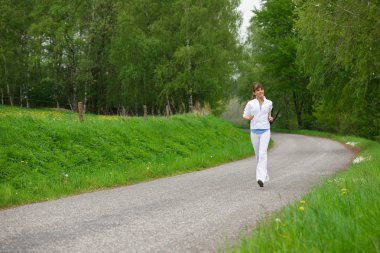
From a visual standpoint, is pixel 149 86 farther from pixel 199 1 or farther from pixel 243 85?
pixel 243 85

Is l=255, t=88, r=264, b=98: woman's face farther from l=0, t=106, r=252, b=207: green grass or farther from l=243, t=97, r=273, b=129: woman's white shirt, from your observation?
l=0, t=106, r=252, b=207: green grass

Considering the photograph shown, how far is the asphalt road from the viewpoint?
4.73m

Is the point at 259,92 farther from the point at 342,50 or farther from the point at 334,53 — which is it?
the point at 334,53

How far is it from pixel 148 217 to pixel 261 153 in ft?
12.6

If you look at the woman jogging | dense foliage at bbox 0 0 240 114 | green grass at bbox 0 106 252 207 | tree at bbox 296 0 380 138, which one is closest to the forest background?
dense foliage at bbox 0 0 240 114

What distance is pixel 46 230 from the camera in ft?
17.9

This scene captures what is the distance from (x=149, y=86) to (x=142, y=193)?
33925 mm

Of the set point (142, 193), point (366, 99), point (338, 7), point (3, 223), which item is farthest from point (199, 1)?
point (3, 223)

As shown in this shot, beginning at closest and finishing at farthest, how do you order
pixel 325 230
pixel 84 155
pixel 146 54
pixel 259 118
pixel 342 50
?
pixel 325 230, pixel 259 118, pixel 84 155, pixel 342 50, pixel 146 54

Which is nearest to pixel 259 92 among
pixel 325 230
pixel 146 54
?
pixel 325 230

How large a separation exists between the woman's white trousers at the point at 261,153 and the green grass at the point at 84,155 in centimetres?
339

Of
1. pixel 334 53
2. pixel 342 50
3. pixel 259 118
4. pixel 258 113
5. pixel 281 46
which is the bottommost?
pixel 259 118

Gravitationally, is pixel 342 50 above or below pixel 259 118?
above

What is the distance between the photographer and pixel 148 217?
6.09 metres
